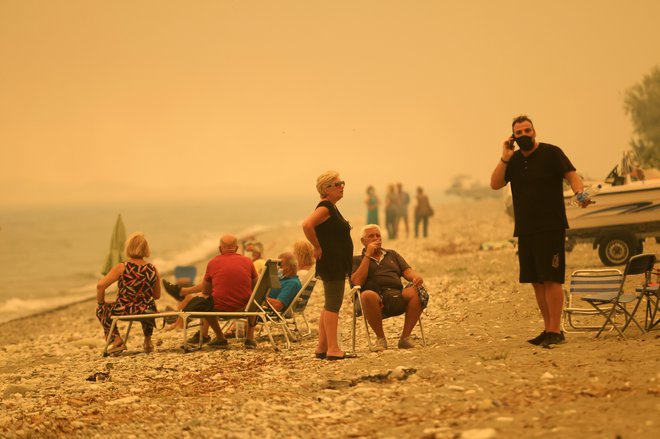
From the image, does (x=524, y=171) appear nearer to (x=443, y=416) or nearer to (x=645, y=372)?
(x=645, y=372)

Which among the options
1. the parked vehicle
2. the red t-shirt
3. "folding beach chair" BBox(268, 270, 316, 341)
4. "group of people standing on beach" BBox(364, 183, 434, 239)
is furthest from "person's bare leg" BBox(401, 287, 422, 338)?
"group of people standing on beach" BBox(364, 183, 434, 239)

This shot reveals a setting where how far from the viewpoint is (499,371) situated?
633cm

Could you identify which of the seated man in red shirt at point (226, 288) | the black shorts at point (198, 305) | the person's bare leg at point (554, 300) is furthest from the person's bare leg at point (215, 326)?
the person's bare leg at point (554, 300)

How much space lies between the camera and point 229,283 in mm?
8984

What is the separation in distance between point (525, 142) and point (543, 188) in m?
0.37

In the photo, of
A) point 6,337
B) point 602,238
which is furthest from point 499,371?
point 6,337

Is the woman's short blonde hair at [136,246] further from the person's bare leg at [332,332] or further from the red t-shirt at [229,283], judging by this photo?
the person's bare leg at [332,332]

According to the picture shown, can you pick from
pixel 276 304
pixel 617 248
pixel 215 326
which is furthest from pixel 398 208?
pixel 215 326

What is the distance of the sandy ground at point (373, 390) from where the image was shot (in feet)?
17.2

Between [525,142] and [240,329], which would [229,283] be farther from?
[525,142]

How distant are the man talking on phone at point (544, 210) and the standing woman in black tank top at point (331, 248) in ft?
4.34

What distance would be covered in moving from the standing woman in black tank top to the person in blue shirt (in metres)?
1.79

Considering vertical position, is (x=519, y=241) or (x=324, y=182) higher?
(x=324, y=182)

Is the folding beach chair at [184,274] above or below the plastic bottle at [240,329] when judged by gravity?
above
